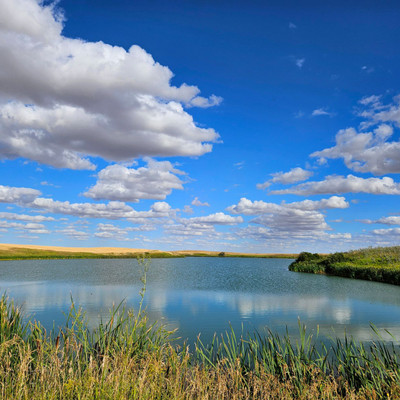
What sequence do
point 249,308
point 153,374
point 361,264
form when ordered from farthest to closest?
1. point 361,264
2. point 249,308
3. point 153,374

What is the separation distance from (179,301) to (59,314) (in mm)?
7582

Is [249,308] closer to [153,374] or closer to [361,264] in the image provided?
[153,374]

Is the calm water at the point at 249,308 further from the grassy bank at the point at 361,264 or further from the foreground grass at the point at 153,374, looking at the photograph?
the grassy bank at the point at 361,264

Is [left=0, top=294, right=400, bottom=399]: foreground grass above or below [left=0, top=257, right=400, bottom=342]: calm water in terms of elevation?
above

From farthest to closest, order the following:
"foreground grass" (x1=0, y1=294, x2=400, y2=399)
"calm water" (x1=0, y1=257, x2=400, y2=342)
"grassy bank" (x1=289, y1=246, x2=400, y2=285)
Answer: "grassy bank" (x1=289, y1=246, x2=400, y2=285)
"calm water" (x1=0, y1=257, x2=400, y2=342)
"foreground grass" (x1=0, y1=294, x2=400, y2=399)

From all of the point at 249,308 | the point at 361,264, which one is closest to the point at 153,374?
the point at 249,308

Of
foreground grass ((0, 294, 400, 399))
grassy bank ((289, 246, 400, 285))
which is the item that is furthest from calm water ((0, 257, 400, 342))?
grassy bank ((289, 246, 400, 285))

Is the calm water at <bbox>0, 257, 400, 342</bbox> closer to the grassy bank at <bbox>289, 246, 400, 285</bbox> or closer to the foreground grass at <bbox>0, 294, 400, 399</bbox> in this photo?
the foreground grass at <bbox>0, 294, 400, 399</bbox>

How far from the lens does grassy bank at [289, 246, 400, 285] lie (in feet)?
114

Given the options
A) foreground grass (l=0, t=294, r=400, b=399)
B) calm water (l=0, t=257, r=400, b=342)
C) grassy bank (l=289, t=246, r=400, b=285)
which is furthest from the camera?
grassy bank (l=289, t=246, r=400, b=285)

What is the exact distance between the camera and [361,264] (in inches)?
1668

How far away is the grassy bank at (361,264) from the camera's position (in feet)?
114

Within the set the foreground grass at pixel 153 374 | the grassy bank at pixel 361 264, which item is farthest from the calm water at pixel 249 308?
the grassy bank at pixel 361 264

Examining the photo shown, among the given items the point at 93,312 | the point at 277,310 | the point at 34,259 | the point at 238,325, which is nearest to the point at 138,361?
the point at 238,325
